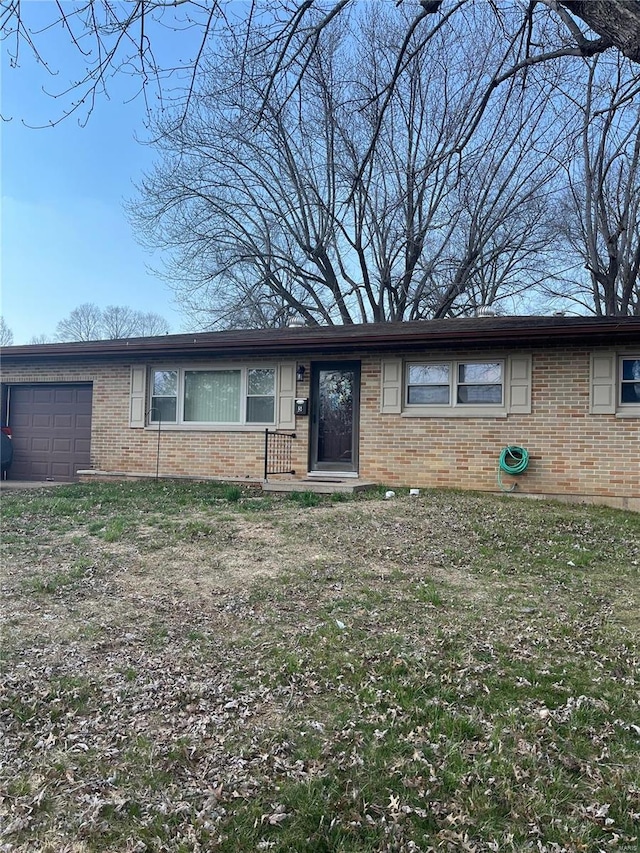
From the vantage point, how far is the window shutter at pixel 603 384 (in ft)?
29.4

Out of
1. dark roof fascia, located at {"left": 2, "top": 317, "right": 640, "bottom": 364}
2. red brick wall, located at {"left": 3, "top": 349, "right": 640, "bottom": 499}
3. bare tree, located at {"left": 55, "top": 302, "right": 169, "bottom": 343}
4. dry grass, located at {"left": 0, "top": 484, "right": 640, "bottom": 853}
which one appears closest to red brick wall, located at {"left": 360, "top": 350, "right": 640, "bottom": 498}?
red brick wall, located at {"left": 3, "top": 349, "right": 640, "bottom": 499}

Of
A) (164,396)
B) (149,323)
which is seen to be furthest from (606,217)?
(149,323)

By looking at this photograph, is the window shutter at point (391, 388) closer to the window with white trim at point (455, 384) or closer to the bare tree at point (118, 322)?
the window with white trim at point (455, 384)

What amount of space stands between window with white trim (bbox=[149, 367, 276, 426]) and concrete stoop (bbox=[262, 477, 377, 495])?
159cm

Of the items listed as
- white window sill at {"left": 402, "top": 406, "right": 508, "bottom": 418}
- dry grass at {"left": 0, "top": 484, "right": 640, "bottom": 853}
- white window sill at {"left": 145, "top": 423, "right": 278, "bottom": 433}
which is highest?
white window sill at {"left": 402, "top": 406, "right": 508, "bottom": 418}

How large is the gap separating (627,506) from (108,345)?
9883 millimetres

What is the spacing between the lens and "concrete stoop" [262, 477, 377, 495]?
929cm

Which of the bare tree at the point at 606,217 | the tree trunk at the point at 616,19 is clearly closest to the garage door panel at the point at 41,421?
the tree trunk at the point at 616,19

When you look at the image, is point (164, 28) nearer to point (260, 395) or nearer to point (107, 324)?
point (260, 395)

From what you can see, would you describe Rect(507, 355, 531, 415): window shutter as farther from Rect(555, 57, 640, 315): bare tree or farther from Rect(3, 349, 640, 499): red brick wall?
Rect(555, 57, 640, 315): bare tree

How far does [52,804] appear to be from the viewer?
2.11m

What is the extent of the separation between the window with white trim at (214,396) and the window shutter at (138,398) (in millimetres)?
163

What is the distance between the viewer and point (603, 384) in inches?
354

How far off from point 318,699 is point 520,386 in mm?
7651
